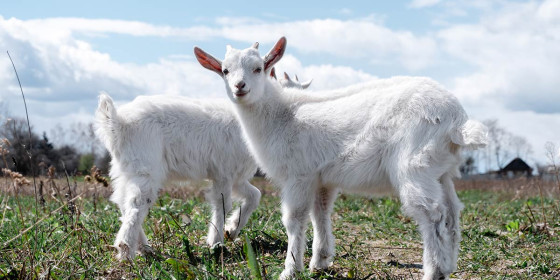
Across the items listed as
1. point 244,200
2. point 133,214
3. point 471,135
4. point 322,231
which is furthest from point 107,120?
point 471,135

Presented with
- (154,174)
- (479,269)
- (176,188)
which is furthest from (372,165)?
(176,188)

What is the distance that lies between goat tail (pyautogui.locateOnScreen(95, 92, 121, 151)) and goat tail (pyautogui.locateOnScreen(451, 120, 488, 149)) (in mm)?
3461

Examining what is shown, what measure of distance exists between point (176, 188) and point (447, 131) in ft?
27.7

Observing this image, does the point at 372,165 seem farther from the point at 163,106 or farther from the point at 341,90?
the point at 163,106

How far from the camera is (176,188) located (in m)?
12.1

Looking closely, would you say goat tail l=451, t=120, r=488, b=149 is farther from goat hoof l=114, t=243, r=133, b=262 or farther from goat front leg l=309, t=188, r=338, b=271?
goat hoof l=114, t=243, r=133, b=262

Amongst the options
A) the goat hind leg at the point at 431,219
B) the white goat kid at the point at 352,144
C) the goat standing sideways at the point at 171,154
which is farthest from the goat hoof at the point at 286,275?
the goat standing sideways at the point at 171,154

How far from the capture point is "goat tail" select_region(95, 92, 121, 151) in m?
6.10

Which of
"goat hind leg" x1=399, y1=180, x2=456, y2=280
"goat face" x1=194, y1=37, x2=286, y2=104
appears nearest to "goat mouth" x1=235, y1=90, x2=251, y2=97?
"goat face" x1=194, y1=37, x2=286, y2=104

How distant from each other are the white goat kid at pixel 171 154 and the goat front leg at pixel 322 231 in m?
1.05

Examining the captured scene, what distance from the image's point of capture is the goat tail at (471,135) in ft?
14.3

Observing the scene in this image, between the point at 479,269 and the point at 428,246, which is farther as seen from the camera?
Answer: the point at 479,269

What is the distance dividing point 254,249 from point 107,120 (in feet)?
6.73

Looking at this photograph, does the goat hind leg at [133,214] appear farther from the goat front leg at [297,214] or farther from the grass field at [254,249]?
Result: the goat front leg at [297,214]
